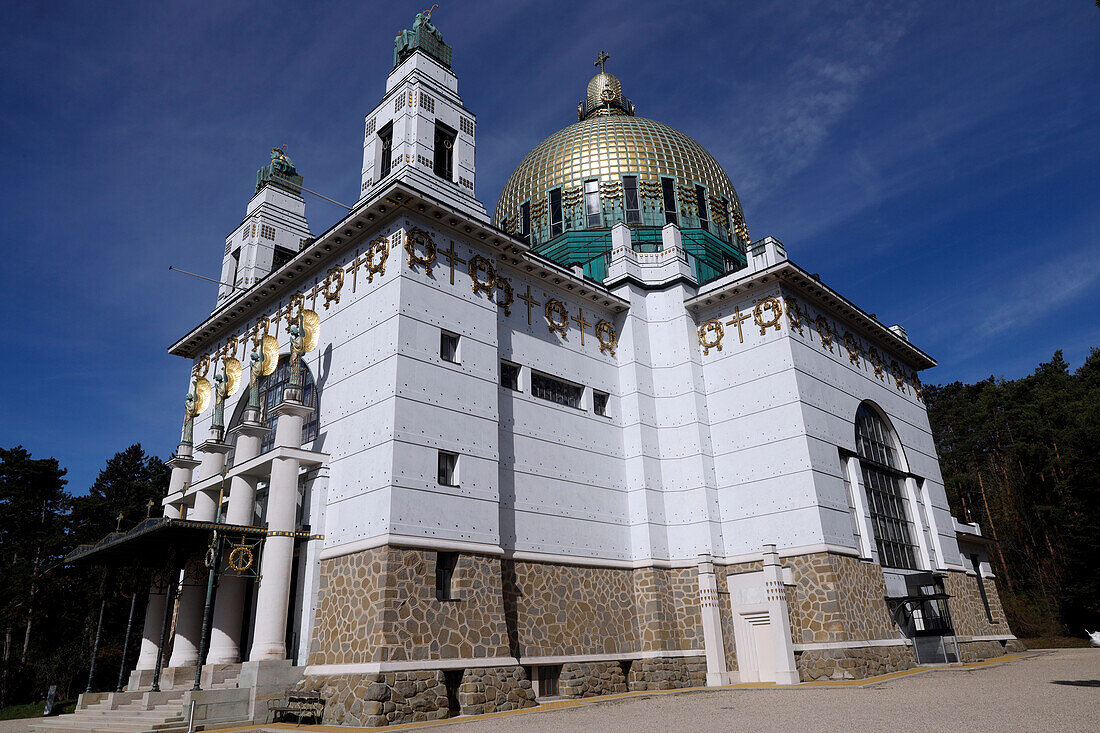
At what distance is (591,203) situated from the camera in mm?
29672

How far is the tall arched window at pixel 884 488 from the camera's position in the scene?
23.3 metres

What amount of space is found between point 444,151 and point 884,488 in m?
18.5

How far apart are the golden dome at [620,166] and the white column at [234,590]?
16.1 m

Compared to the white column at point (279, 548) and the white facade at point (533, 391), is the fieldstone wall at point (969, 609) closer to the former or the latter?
the white facade at point (533, 391)

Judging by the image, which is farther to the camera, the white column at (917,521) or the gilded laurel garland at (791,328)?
the white column at (917,521)

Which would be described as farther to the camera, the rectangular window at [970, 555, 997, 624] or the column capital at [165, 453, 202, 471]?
the rectangular window at [970, 555, 997, 624]

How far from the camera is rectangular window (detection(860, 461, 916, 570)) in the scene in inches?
910

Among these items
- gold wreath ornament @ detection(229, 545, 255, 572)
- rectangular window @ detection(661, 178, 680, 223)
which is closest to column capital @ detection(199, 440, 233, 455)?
gold wreath ornament @ detection(229, 545, 255, 572)

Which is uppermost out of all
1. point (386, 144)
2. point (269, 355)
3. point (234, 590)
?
point (386, 144)

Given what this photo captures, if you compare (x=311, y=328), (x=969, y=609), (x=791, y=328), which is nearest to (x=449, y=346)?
(x=311, y=328)

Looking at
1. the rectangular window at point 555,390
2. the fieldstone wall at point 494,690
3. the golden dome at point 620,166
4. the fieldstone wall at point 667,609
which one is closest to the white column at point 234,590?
the fieldstone wall at point 494,690

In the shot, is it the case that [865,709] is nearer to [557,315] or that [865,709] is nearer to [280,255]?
[557,315]

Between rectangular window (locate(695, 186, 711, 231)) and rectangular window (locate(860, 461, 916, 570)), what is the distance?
11472 millimetres

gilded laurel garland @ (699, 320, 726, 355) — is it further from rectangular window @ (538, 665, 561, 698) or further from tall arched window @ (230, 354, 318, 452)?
tall arched window @ (230, 354, 318, 452)
